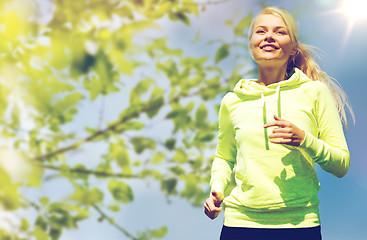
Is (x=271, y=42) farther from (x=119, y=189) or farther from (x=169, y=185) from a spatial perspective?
(x=119, y=189)

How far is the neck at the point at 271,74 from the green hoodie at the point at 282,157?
6cm

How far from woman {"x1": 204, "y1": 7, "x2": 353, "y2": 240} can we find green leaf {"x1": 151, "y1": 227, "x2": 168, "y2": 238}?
9.2 inches

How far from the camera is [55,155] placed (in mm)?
1761

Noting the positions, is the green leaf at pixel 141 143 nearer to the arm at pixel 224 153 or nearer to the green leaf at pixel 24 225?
the arm at pixel 224 153

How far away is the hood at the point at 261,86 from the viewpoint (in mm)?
2068

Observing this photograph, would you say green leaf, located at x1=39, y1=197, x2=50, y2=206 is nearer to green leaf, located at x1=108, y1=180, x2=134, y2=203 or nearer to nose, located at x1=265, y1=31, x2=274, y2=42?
green leaf, located at x1=108, y1=180, x2=134, y2=203

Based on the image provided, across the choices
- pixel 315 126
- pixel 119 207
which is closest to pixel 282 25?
pixel 315 126

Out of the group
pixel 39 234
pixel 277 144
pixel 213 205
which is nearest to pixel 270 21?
pixel 277 144

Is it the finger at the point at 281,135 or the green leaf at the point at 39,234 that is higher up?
the finger at the point at 281,135

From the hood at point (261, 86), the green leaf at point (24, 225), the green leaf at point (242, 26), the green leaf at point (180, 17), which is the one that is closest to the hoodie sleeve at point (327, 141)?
the hood at point (261, 86)

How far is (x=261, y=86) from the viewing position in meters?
2.12

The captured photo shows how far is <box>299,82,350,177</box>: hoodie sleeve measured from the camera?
5.98 ft

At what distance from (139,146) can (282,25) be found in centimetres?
97

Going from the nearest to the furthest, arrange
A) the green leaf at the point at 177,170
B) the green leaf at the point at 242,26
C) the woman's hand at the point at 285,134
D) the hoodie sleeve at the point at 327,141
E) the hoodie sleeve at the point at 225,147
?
the woman's hand at the point at 285,134 < the hoodie sleeve at the point at 327,141 < the green leaf at the point at 177,170 < the green leaf at the point at 242,26 < the hoodie sleeve at the point at 225,147
